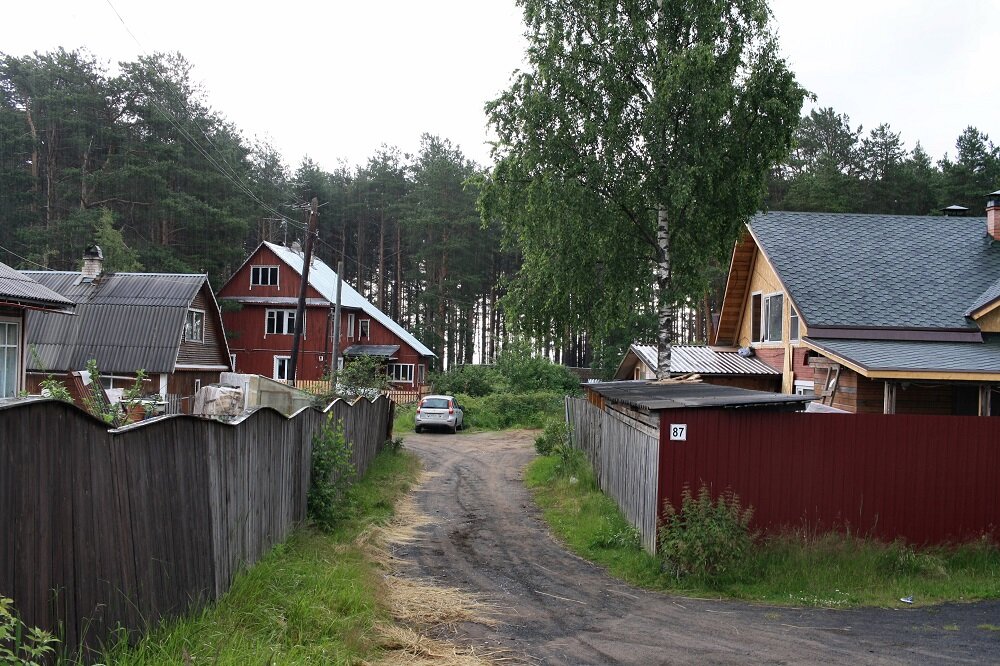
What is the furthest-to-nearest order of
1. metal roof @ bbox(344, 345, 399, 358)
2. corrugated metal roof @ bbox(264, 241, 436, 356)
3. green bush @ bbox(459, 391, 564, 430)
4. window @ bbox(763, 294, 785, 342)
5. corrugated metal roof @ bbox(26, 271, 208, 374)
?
1. metal roof @ bbox(344, 345, 399, 358)
2. corrugated metal roof @ bbox(264, 241, 436, 356)
3. green bush @ bbox(459, 391, 564, 430)
4. corrugated metal roof @ bbox(26, 271, 208, 374)
5. window @ bbox(763, 294, 785, 342)

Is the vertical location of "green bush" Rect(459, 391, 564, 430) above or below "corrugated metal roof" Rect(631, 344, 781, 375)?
below

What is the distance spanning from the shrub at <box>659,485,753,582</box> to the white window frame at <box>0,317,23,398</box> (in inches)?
476

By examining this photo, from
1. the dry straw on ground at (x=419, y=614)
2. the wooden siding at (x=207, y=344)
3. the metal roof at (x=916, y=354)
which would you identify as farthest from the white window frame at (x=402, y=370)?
the dry straw on ground at (x=419, y=614)

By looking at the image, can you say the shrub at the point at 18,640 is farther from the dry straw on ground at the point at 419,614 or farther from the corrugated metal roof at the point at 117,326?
the corrugated metal roof at the point at 117,326

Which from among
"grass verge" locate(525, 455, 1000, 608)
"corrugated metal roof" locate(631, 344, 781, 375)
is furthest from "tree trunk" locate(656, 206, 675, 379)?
"grass verge" locate(525, 455, 1000, 608)

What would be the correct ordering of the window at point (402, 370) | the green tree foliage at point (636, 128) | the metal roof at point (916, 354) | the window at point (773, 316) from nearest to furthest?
the metal roof at point (916, 354), the green tree foliage at point (636, 128), the window at point (773, 316), the window at point (402, 370)

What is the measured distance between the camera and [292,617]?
648 centimetres

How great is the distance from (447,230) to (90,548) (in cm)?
5560

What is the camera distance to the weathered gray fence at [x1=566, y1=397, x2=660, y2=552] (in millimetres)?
10578

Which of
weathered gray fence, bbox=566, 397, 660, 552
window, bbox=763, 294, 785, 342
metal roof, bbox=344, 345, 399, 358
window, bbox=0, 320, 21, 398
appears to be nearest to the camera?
weathered gray fence, bbox=566, 397, 660, 552

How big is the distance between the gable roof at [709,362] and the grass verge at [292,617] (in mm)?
12181

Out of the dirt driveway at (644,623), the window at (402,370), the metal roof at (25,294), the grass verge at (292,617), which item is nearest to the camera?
the grass verge at (292,617)

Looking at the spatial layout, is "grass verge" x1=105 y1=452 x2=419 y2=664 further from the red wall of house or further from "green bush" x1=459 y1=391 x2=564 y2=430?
the red wall of house

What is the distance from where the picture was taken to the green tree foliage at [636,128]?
16.0 m
